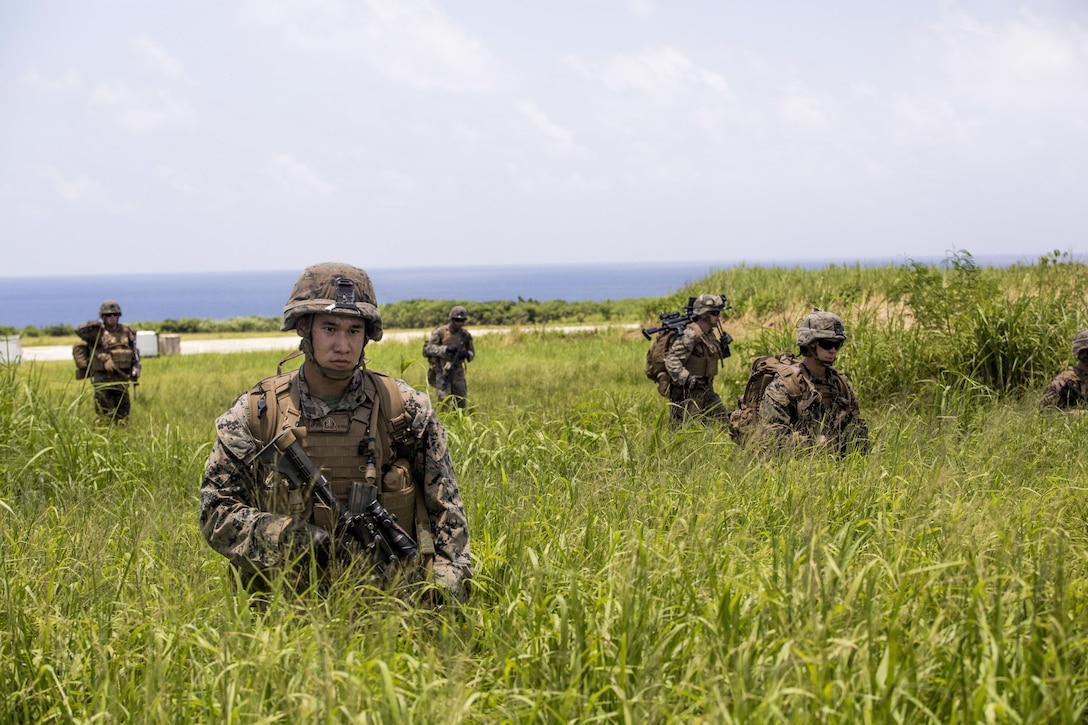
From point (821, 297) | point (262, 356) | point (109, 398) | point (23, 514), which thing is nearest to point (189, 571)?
point (23, 514)

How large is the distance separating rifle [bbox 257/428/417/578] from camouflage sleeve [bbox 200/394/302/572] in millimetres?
105

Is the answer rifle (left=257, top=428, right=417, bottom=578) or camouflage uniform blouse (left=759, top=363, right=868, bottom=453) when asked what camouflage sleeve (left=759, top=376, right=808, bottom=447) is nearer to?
camouflage uniform blouse (left=759, top=363, right=868, bottom=453)

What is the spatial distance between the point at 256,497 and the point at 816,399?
3.57 meters

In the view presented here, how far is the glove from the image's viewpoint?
3014 millimetres

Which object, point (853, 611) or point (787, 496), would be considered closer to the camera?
point (853, 611)

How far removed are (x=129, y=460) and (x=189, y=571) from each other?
2953 mm

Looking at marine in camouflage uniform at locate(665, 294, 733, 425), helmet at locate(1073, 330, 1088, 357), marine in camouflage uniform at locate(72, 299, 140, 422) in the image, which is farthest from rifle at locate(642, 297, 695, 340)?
marine in camouflage uniform at locate(72, 299, 140, 422)

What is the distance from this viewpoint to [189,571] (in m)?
3.71

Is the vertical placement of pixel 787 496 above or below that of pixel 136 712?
above

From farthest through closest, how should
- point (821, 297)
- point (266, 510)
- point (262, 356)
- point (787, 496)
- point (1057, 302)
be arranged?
point (262, 356), point (821, 297), point (1057, 302), point (787, 496), point (266, 510)

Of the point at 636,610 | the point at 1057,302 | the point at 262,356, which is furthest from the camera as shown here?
the point at 262,356

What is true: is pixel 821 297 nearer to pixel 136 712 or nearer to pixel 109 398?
pixel 109 398

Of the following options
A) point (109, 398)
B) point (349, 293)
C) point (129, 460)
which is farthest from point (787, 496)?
point (109, 398)

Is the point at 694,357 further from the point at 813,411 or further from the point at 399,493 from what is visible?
the point at 399,493
